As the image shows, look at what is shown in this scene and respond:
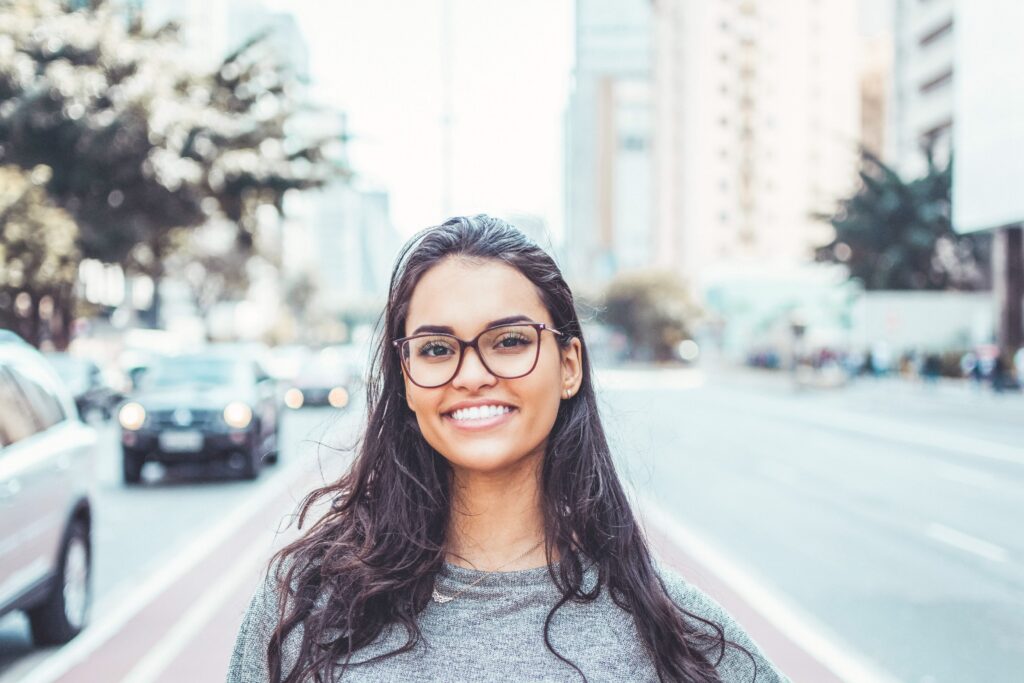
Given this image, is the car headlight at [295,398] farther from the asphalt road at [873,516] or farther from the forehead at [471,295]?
the forehead at [471,295]

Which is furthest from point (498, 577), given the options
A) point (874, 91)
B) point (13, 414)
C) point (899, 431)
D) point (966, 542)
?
point (874, 91)

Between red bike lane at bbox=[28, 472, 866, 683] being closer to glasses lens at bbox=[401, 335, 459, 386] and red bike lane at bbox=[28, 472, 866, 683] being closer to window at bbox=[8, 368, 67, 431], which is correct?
window at bbox=[8, 368, 67, 431]

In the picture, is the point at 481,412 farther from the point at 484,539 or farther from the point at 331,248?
the point at 331,248

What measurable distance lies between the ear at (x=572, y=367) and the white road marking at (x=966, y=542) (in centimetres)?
877

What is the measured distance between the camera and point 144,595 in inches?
320

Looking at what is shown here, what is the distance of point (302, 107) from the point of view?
24.5 m

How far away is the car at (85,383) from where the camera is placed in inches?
993

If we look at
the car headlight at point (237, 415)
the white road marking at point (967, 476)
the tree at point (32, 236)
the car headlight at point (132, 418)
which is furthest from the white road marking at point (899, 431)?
the tree at point (32, 236)

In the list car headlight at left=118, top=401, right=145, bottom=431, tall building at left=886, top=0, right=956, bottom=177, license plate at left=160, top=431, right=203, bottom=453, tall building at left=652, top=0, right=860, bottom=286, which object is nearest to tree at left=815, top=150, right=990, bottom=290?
tall building at left=886, top=0, right=956, bottom=177

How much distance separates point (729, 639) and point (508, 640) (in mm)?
387

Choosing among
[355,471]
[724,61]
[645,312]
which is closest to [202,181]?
[355,471]

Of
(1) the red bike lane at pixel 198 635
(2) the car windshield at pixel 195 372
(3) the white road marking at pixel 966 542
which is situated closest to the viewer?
(1) the red bike lane at pixel 198 635

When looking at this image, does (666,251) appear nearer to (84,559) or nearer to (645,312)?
(645,312)

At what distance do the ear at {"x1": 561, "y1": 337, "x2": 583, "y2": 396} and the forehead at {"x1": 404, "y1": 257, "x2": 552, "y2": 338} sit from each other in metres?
0.13
